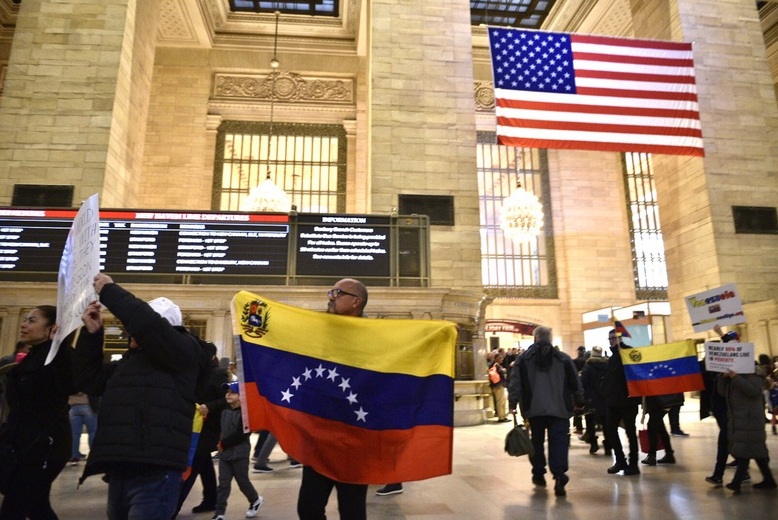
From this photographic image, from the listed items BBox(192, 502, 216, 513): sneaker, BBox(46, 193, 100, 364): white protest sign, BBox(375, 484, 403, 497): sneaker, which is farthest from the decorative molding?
BBox(46, 193, 100, 364): white protest sign

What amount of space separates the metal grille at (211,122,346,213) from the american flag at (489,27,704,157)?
9130 mm

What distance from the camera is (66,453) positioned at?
102 inches

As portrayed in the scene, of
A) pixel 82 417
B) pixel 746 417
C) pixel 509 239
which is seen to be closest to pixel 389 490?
pixel 746 417

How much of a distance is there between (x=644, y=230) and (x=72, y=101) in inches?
791

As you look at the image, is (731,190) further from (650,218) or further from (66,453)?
(66,453)

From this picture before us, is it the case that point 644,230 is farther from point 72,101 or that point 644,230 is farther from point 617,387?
point 72,101

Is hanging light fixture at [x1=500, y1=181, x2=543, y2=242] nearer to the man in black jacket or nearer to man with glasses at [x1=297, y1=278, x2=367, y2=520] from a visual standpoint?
man with glasses at [x1=297, y1=278, x2=367, y2=520]

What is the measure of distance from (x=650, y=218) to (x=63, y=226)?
20709 millimetres

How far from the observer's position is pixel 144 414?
1.97 meters

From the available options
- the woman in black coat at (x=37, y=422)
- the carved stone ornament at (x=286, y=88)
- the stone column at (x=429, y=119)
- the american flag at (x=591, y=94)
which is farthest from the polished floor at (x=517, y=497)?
the carved stone ornament at (x=286, y=88)

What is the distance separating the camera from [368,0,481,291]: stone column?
11.0 metres

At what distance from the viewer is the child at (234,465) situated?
371 centimetres

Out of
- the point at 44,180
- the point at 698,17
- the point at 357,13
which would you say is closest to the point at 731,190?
the point at 698,17

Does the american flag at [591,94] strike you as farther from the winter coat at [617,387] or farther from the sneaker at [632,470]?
the sneaker at [632,470]
